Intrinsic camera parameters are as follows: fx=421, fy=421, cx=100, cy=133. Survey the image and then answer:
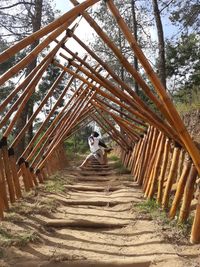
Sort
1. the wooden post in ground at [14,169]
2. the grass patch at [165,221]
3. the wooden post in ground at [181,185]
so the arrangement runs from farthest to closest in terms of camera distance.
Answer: the wooden post in ground at [14,169]
the wooden post in ground at [181,185]
the grass patch at [165,221]

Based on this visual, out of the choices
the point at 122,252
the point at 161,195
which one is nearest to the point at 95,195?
the point at 161,195

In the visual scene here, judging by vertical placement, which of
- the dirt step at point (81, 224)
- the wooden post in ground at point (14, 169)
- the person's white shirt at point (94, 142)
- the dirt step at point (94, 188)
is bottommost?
the dirt step at point (81, 224)

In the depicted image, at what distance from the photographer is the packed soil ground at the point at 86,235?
13.8ft

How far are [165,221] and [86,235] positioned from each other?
1094 millimetres

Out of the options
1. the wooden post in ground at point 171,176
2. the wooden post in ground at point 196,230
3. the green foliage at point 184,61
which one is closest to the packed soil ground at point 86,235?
the wooden post in ground at point 196,230

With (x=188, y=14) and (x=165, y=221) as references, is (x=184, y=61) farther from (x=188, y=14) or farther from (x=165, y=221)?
(x=165, y=221)

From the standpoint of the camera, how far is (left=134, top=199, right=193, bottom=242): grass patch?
196 inches

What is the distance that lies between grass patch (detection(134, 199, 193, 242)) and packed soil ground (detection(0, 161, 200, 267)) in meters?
0.06

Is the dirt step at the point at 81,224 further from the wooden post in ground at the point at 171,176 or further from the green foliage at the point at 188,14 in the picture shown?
the green foliage at the point at 188,14

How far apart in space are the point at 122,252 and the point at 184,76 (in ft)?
62.9

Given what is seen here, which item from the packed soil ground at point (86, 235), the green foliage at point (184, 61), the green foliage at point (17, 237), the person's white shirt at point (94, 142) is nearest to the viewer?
the packed soil ground at point (86, 235)

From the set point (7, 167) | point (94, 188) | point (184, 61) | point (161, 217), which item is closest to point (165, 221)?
point (161, 217)

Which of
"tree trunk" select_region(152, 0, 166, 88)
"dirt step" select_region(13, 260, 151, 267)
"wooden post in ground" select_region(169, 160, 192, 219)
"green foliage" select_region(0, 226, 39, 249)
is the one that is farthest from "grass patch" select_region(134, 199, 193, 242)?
"tree trunk" select_region(152, 0, 166, 88)

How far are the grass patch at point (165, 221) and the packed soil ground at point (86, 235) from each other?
6 cm
